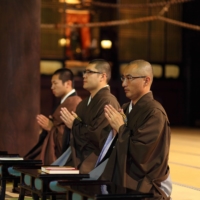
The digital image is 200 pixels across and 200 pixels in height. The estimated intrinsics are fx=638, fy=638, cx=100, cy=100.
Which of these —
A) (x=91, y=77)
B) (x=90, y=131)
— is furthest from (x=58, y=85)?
(x=90, y=131)

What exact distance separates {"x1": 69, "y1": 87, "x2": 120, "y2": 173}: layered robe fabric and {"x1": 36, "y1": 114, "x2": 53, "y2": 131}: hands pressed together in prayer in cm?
69

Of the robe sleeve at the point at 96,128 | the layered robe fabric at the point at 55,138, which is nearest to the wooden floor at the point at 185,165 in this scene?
the layered robe fabric at the point at 55,138

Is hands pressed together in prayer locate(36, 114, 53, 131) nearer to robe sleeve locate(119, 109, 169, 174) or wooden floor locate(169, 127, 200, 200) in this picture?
wooden floor locate(169, 127, 200, 200)

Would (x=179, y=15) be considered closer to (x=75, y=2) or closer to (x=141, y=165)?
(x=75, y=2)

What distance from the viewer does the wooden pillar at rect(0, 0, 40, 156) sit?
22.5 feet

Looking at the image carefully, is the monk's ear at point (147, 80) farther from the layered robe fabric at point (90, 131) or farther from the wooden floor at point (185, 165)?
the wooden floor at point (185, 165)

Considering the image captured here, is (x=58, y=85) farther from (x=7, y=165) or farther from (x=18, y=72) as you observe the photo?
(x=7, y=165)

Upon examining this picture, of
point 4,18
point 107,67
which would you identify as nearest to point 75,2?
point 4,18

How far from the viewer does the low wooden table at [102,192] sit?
3.67 metres

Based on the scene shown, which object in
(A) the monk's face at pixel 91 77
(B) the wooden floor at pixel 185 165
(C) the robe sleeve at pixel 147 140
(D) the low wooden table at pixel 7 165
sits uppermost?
(A) the monk's face at pixel 91 77

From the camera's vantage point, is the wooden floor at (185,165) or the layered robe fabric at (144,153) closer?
the layered robe fabric at (144,153)

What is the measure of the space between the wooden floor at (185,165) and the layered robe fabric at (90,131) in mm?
833

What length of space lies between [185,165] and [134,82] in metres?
3.37

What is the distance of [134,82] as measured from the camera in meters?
4.58
